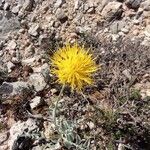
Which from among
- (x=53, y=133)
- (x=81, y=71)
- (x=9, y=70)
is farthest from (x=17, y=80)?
(x=81, y=71)

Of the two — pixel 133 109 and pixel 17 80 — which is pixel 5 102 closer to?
pixel 17 80

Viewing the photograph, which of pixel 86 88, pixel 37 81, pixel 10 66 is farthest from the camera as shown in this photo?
pixel 10 66

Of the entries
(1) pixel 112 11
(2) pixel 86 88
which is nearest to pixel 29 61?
(2) pixel 86 88

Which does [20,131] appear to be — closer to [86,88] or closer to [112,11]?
[86,88]

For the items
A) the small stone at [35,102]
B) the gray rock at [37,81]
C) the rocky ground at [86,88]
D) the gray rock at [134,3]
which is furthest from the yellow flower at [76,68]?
the gray rock at [134,3]

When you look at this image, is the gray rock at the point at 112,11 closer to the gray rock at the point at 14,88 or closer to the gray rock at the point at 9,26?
the gray rock at the point at 9,26
